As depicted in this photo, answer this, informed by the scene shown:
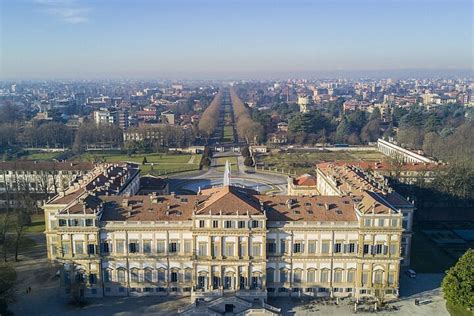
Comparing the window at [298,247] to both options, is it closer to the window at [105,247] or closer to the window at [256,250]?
the window at [256,250]

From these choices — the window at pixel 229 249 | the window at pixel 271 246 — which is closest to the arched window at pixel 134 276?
the window at pixel 229 249

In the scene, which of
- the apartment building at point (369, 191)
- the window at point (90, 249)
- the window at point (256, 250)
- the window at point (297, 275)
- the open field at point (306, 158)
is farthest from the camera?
the open field at point (306, 158)

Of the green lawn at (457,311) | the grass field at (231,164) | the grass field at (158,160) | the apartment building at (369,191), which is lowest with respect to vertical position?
the green lawn at (457,311)

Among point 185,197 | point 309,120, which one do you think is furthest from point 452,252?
point 309,120

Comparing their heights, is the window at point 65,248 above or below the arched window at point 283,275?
above

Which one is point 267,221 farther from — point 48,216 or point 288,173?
point 288,173

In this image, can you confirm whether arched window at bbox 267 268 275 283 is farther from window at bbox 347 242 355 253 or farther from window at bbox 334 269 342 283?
window at bbox 347 242 355 253

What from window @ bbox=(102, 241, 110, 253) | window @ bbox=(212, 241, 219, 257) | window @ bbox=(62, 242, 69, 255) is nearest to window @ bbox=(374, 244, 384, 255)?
window @ bbox=(212, 241, 219, 257)
